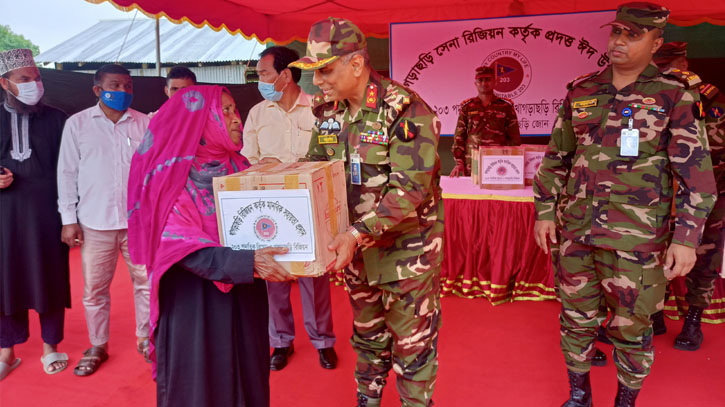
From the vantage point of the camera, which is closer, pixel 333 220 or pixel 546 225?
pixel 333 220

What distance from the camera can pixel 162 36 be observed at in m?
16.3

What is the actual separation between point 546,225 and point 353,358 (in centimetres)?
146

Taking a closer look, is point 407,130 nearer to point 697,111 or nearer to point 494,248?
point 697,111

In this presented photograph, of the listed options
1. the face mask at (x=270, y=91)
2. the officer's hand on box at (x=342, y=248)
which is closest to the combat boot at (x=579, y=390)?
the officer's hand on box at (x=342, y=248)

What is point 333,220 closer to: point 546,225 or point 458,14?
point 546,225

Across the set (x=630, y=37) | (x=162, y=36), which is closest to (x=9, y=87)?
(x=630, y=37)

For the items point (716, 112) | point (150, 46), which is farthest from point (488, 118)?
point (150, 46)

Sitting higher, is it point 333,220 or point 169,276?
point 333,220

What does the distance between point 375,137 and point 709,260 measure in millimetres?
2714

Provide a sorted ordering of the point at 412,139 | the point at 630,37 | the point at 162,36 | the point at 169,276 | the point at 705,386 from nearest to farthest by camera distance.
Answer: the point at 169,276 < the point at 412,139 < the point at 630,37 < the point at 705,386 < the point at 162,36

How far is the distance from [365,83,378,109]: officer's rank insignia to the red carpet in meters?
1.59

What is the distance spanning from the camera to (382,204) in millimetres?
1814

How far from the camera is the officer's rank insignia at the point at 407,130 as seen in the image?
1826mm

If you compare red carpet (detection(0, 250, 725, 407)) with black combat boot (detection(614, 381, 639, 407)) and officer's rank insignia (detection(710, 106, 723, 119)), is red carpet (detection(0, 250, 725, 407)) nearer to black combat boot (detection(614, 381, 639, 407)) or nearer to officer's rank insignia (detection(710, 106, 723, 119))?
black combat boot (detection(614, 381, 639, 407))
